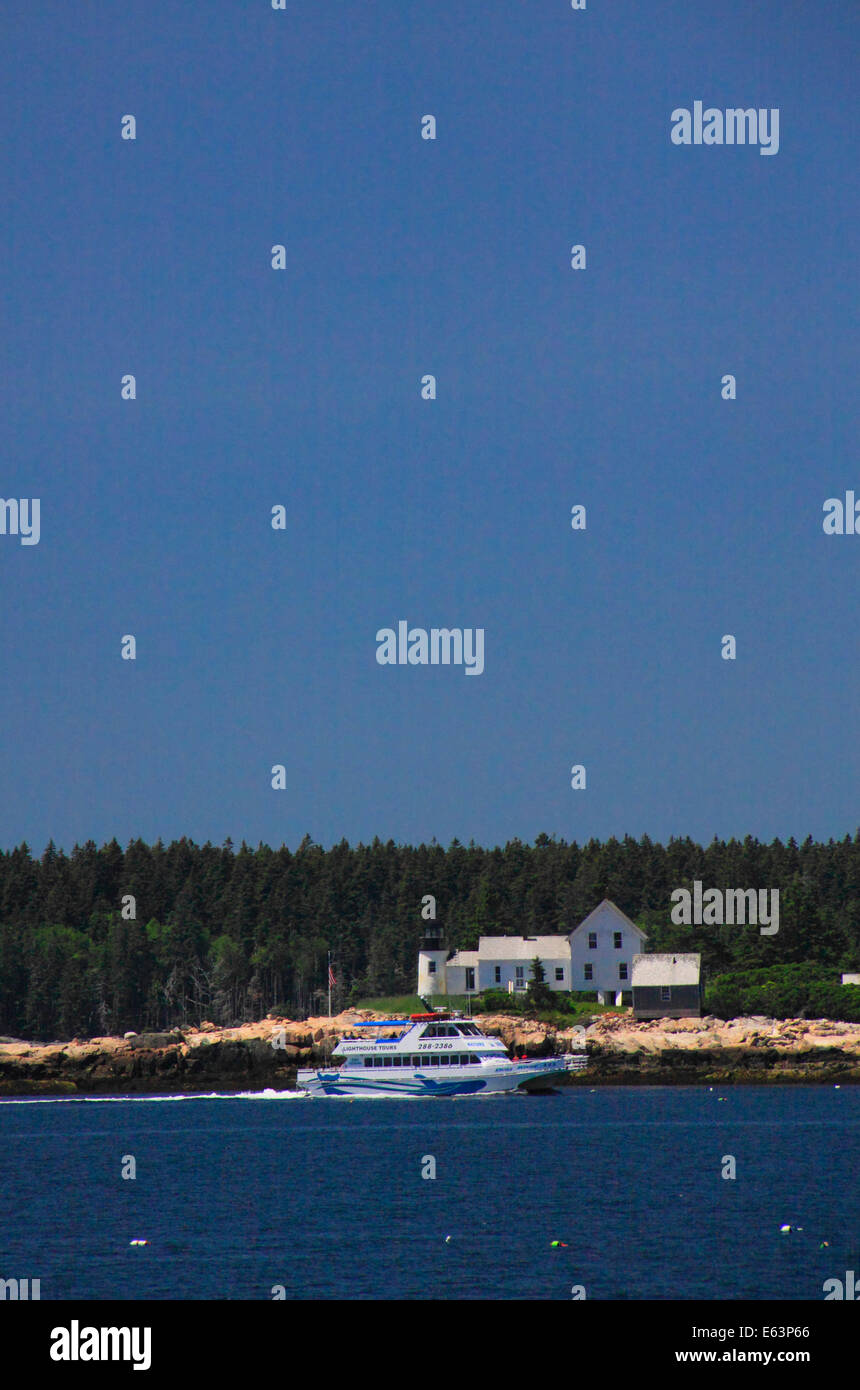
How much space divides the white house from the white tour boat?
2140 cm

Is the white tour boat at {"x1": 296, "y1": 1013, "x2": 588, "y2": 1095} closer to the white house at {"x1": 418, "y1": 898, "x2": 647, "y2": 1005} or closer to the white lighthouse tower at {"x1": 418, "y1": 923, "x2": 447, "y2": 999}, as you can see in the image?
the white lighthouse tower at {"x1": 418, "y1": 923, "x2": 447, "y2": 999}

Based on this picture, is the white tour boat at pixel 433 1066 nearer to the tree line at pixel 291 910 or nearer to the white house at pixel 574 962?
the white house at pixel 574 962

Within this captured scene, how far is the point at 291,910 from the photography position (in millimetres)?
148000

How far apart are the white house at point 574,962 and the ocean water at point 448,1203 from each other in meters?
33.3

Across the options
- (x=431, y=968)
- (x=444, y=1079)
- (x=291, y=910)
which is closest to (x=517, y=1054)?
(x=444, y=1079)

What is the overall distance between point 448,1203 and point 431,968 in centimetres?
6624

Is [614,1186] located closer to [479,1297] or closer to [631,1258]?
[631,1258]

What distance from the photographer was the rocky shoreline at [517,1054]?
92.5 metres

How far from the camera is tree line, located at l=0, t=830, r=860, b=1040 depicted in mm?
133500

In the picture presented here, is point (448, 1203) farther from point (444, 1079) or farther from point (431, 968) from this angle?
point (431, 968)

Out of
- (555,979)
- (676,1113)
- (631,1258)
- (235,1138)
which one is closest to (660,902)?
(555,979)

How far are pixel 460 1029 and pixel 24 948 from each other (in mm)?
60466

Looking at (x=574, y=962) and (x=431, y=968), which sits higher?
(x=574, y=962)

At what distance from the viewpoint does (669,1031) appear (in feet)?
325
